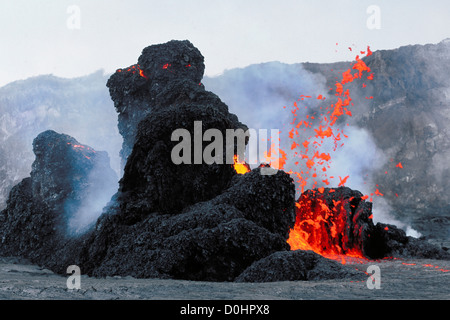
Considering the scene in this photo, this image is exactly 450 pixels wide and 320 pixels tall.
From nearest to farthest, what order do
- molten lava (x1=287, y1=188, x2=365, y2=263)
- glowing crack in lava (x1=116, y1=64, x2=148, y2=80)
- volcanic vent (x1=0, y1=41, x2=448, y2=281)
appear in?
volcanic vent (x1=0, y1=41, x2=448, y2=281), molten lava (x1=287, y1=188, x2=365, y2=263), glowing crack in lava (x1=116, y1=64, x2=148, y2=80)

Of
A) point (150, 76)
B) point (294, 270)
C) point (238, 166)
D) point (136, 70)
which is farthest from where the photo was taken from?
point (136, 70)

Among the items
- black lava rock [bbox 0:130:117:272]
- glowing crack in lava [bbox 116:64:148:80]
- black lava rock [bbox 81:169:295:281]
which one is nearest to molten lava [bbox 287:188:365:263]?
black lava rock [bbox 81:169:295:281]

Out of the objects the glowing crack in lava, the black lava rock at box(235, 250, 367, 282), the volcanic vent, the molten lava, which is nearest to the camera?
the black lava rock at box(235, 250, 367, 282)

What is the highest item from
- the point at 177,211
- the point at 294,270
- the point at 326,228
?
the point at 177,211

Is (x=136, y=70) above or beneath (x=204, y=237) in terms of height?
above

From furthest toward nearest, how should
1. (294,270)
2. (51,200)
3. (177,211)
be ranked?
(51,200) → (177,211) → (294,270)

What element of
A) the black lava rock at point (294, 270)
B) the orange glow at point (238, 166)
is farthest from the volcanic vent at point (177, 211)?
the orange glow at point (238, 166)

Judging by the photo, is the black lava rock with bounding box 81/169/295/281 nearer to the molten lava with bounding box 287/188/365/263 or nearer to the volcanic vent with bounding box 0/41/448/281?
the volcanic vent with bounding box 0/41/448/281

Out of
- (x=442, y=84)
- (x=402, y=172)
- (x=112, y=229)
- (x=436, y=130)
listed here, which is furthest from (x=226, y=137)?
(x=442, y=84)

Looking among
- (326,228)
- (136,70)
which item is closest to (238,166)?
(326,228)

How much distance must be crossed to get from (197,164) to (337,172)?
74931 millimetres

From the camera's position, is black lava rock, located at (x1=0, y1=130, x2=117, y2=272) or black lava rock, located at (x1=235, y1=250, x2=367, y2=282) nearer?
black lava rock, located at (x1=235, y1=250, x2=367, y2=282)

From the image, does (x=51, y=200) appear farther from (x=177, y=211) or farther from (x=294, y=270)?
(x=294, y=270)
